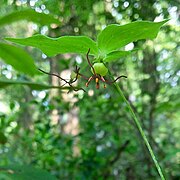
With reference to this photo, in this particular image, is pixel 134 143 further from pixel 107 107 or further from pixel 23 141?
pixel 23 141

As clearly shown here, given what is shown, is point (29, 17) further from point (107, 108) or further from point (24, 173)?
point (107, 108)

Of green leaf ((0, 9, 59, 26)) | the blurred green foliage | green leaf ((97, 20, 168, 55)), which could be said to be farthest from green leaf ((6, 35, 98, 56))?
the blurred green foliage

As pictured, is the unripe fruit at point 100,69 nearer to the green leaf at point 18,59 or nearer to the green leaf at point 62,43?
the green leaf at point 62,43

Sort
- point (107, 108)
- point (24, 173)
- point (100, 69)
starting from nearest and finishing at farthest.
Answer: point (100, 69) → point (24, 173) → point (107, 108)

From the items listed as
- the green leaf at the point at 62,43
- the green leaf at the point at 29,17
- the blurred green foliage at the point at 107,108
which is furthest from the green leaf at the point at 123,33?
the blurred green foliage at the point at 107,108

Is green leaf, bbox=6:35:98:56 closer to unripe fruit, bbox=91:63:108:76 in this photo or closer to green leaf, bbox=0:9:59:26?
unripe fruit, bbox=91:63:108:76

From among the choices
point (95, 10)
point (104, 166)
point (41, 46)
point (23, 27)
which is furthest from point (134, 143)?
point (23, 27)

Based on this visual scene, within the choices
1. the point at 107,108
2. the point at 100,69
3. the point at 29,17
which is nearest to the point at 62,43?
the point at 100,69
